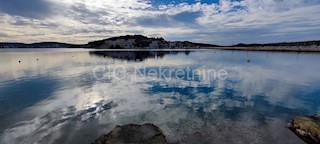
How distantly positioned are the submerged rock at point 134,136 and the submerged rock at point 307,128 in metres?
8.66

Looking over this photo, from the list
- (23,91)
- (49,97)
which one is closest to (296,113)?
(49,97)

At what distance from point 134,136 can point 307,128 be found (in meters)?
10.7

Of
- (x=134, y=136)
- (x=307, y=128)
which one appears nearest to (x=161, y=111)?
(x=134, y=136)

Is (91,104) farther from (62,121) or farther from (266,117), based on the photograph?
(266,117)

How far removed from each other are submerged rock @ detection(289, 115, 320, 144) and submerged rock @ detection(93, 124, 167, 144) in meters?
8.66

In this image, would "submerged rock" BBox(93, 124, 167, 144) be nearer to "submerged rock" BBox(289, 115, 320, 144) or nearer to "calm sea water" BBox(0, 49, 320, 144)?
"calm sea water" BBox(0, 49, 320, 144)

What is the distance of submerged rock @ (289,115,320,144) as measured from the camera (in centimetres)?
1110

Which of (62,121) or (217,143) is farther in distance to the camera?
(62,121)

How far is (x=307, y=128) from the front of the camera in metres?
11.8

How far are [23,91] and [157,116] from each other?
58.3 feet

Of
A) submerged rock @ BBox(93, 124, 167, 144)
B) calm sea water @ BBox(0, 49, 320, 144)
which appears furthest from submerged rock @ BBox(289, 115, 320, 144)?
submerged rock @ BBox(93, 124, 167, 144)

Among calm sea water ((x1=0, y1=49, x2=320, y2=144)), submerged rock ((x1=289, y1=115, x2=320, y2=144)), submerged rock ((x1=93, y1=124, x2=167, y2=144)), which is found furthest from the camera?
calm sea water ((x1=0, y1=49, x2=320, y2=144))

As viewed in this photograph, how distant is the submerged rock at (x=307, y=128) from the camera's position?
1110cm

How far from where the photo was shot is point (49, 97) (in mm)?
20078
